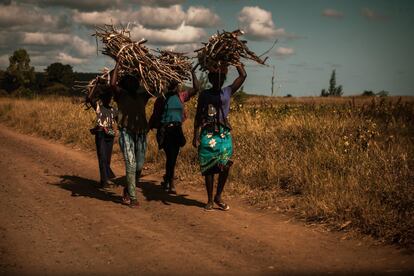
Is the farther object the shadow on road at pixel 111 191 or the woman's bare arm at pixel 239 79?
the shadow on road at pixel 111 191

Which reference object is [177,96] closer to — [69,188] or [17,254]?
[69,188]

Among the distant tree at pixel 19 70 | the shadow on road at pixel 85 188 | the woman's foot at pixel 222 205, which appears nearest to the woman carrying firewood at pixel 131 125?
the shadow on road at pixel 85 188

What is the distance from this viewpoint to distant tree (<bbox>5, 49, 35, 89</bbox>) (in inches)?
2237

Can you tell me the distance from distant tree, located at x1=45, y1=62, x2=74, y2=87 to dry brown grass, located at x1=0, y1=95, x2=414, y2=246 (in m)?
53.5

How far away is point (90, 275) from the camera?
4391mm

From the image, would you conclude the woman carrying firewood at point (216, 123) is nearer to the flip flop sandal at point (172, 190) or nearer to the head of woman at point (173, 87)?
the head of woman at point (173, 87)

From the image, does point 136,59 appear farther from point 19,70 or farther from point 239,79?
point 19,70

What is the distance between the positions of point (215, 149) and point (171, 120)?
1414 mm

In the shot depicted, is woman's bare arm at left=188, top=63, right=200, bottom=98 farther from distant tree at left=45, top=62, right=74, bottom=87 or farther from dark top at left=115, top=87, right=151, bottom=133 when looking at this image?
distant tree at left=45, top=62, right=74, bottom=87

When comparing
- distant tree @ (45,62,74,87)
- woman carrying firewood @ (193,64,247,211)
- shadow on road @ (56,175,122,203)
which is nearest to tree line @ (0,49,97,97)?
distant tree @ (45,62,74,87)

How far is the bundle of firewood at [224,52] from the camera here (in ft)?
21.2

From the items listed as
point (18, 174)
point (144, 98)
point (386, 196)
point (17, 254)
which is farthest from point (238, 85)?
point (18, 174)

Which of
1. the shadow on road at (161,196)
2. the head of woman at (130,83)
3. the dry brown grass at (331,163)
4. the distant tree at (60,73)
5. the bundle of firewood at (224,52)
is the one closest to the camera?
the dry brown grass at (331,163)

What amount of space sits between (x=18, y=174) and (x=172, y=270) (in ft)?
20.1
